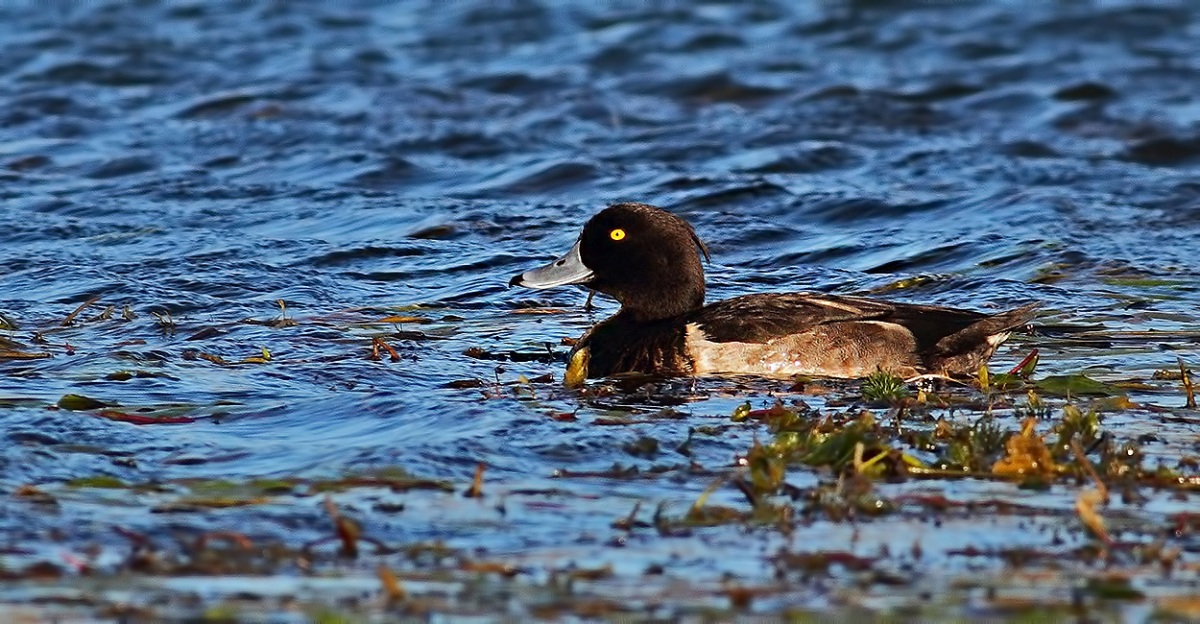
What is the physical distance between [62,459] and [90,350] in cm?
245

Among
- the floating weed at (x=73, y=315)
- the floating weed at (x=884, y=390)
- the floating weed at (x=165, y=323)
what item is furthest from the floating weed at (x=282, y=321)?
the floating weed at (x=884, y=390)

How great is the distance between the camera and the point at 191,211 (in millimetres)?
13539

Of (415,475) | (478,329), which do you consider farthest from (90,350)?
(415,475)

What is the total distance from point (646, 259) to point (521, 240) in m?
3.42

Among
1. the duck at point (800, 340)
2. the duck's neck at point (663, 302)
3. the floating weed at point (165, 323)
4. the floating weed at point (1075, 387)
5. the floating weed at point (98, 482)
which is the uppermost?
the floating weed at point (165, 323)

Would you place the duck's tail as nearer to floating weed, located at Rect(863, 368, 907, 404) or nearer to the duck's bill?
floating weed, located at Rect(863, 368, 907, 404)

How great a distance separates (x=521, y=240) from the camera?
12844mm

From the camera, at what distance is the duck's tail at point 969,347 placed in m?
8.80

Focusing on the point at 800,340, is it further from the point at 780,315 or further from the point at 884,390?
the point at 884,390

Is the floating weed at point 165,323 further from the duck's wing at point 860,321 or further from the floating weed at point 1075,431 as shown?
the floating weed at point 1075,431

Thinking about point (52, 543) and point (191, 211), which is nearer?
point (52, 543)

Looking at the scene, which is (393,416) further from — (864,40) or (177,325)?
(864,40)

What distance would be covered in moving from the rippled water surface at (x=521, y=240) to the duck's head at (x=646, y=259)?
0.62 meters

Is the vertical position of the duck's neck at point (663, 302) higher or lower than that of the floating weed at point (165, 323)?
lower
